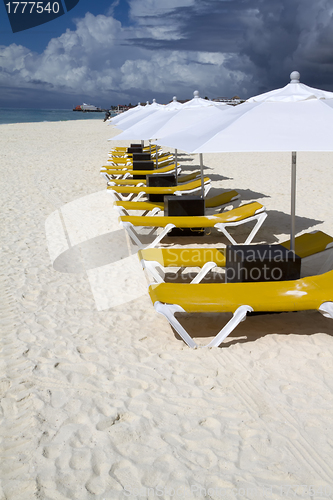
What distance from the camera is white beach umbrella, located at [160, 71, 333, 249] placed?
314 cm

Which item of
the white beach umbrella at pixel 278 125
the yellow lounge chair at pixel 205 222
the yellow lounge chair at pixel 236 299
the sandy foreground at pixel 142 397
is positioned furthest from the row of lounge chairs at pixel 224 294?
the white beach umbrella at pixel 278 125

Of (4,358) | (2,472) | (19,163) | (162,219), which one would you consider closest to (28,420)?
(2,472)

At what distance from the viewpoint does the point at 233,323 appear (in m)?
3.19

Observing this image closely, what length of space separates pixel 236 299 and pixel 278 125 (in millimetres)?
1471

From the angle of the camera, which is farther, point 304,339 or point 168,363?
point 304,339

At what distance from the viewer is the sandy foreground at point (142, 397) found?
7.07 feet

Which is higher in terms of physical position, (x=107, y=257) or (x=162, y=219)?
(x=162, y=219)

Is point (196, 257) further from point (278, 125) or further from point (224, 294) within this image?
point (278, 125)

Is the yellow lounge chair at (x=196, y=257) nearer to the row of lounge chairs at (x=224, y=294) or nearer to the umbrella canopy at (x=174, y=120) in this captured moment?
the row of lounge chairs at (x=224, y=294)

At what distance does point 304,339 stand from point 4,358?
247cm

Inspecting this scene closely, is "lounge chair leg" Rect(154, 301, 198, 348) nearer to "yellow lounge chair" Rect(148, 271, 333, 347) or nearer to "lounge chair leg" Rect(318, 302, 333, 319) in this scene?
"yellow lounge chair" Rect(148, 271, 333, 347)

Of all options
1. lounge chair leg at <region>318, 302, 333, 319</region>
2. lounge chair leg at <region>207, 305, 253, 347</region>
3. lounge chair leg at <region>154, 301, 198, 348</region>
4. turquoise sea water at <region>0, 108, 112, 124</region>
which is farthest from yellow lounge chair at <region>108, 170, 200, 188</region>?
turquoise sea water at <region>0, 108, 112, 124</region>

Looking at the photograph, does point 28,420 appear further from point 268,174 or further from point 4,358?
point 268,174

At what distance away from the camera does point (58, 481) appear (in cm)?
214
